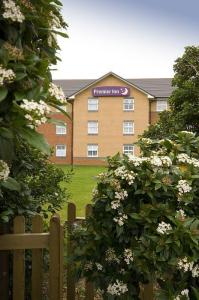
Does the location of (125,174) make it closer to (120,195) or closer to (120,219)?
(120,195)

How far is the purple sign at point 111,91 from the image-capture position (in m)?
47.4

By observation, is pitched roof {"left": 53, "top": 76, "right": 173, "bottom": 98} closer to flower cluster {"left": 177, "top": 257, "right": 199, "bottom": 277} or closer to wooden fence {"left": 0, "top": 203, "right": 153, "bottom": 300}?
wooden fence {"left": 0, "top": 203, "right": 153, "bottom": 300}

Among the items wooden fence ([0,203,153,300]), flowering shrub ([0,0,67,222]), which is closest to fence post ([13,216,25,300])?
wooden fence ([0,203,153,300])

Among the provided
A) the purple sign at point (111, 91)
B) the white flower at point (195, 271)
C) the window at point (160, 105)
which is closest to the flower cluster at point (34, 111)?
Result: the white flower at point (195, 271)

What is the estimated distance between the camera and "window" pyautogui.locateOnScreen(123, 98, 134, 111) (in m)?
47.6

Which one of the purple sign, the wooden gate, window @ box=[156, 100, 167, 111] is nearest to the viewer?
the wooden gate

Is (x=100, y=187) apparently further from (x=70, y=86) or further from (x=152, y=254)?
(x=70, y=86)

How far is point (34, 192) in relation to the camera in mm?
5211

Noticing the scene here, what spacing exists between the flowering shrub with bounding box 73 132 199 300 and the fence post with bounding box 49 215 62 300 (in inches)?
17.9

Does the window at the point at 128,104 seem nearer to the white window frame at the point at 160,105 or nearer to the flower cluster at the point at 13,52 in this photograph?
the white window frame at the point at 160,105

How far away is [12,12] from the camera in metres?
2.18

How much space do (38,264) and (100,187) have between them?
4.20 ft

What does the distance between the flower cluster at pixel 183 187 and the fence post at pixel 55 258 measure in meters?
1.31

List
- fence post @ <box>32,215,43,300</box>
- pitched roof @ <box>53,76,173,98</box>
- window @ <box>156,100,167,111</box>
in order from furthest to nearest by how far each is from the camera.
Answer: pitched roof @ <box>53,76,173,98</box>
window @ <box>156,100,167,111</box>
fence post @ <box>32,215,43,300</box>
